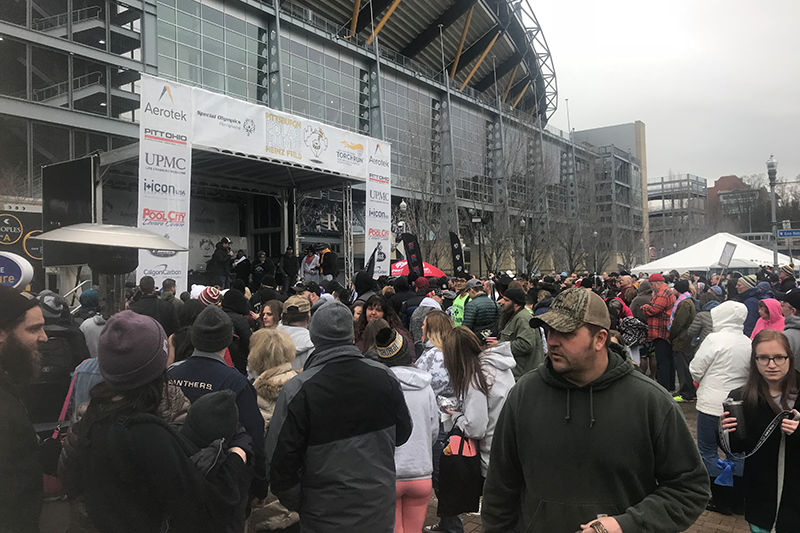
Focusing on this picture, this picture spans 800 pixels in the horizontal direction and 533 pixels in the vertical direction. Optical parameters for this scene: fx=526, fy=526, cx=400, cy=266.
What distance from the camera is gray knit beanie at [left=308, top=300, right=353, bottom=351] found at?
3043 millimetres

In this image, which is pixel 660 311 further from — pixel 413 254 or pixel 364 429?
pixel 364 429

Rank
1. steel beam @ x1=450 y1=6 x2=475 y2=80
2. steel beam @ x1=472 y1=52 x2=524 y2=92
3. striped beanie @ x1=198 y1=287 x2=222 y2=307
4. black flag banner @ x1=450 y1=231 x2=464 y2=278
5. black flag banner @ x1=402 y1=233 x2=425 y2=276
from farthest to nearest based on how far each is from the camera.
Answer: steel beam @ x1=472 y1=52 x2=524 y2=92 < steel beam @ x1=450 y1=6 x2=475 y2=80 < black flag banner @ x1=450 y1=231 x2=464 y2=278 < black flag banner @ x1=402 y1=233 x2=425 y2=276 < striped beanie @ x1=198 y1=287 x2=222 y2=307

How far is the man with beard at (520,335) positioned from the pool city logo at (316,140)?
11030 mm

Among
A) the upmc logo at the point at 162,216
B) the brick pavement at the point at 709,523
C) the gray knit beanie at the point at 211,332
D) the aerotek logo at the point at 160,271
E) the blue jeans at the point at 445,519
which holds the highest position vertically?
the upmc logo at the point at 162,216

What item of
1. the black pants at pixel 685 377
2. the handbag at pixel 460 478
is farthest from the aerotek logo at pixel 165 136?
the black pants at pixel 685 377

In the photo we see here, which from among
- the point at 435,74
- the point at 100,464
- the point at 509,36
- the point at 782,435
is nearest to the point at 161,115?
the point at 100,464

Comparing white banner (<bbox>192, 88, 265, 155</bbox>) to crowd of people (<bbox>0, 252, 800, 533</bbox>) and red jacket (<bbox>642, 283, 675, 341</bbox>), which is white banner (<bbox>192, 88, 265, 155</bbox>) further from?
red jacket (<bbox>642, 283, 675, 341</bbox>)

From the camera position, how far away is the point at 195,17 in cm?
2294

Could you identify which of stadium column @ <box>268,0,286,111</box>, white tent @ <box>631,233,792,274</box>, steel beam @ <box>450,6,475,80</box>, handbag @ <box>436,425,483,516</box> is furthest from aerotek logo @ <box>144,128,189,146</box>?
steel beam @ <box>450,6,475,80</box>

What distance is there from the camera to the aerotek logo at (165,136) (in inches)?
450

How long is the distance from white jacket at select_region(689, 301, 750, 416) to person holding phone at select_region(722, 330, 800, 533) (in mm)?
1699

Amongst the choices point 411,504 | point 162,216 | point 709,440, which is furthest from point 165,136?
point 709,440

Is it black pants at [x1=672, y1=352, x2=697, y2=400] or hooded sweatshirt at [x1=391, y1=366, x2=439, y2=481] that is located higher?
hooded sweatshirt at [x1=391, y1=366, x2=439, y2=481]

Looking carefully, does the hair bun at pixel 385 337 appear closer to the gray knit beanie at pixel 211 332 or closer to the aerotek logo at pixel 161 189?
the gray knit beanie at pixel 211 332
